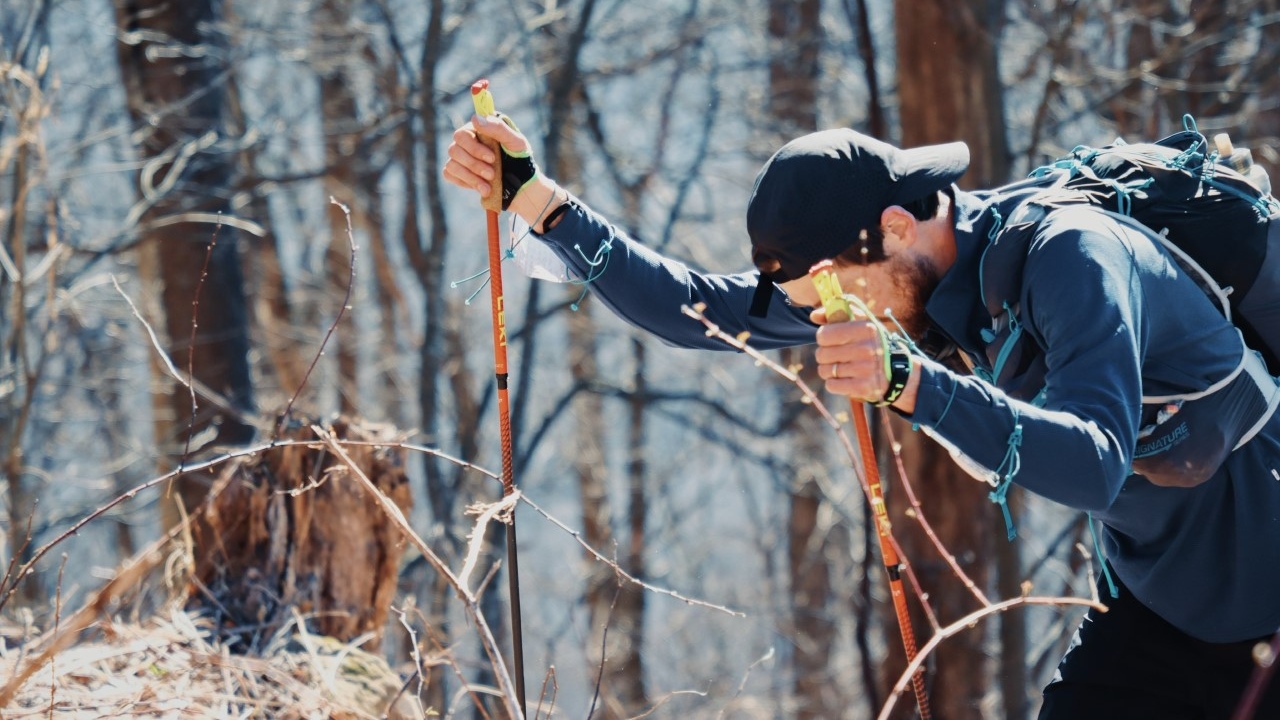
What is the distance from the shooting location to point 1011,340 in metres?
2.12

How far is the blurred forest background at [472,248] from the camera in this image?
5.66 metres

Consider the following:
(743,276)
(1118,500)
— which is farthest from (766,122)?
(1118,500)

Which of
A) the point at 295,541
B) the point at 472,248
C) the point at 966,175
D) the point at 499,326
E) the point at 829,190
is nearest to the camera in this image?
the point at 829,190

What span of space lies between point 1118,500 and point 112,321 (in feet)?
29.7

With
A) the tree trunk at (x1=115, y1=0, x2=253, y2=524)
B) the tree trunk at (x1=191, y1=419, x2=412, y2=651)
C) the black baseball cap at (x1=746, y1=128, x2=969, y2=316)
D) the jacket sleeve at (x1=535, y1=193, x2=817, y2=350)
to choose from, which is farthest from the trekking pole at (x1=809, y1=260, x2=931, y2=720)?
the tree trunk at (x1=115, y1=0, x2=253, y2=524)

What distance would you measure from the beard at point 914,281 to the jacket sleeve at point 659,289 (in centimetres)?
45

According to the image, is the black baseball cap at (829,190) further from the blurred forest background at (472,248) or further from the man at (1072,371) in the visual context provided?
the blurred forest background at (472,248)

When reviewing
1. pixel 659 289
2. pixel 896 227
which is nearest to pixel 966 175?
pixel 659 289

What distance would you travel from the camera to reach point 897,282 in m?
2.38

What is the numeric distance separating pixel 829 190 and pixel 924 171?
0.20 m

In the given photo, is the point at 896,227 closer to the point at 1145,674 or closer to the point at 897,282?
the point at 897,282

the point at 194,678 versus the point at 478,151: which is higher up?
the point at 478,151

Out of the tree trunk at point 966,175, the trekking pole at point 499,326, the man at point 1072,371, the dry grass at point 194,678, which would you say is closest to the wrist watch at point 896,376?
the man at point 1072,371

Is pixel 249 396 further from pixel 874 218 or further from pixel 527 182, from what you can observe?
pixel 874 218
